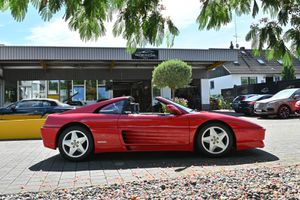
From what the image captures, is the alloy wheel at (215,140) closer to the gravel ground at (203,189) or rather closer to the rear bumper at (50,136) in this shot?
the gravel ground at (203,189)

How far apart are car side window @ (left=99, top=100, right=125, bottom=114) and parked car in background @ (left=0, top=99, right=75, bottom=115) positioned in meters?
8.71

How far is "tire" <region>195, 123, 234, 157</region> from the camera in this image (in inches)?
278

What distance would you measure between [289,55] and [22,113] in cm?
1357

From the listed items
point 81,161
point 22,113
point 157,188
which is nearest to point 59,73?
point 22,113

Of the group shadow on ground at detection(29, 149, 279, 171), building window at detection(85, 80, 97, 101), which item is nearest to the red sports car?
shadow on ground at detection(29, 149, 279, 171)

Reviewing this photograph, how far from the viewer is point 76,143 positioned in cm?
702

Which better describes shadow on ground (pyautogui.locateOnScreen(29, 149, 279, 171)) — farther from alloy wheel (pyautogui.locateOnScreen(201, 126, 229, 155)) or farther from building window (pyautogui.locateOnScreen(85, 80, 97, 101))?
building window (pyautogui.locateOnScreen(85, 80, 97, 101))

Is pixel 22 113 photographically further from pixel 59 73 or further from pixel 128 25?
pixel 128 25

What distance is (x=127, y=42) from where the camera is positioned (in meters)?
3.88

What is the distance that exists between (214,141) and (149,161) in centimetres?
130

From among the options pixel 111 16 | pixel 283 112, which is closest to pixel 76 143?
pixel 111 16

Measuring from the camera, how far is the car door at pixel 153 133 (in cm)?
701

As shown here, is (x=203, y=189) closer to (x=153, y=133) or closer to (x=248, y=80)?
(x=153, y=133)

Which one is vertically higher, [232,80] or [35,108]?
[232,80]
